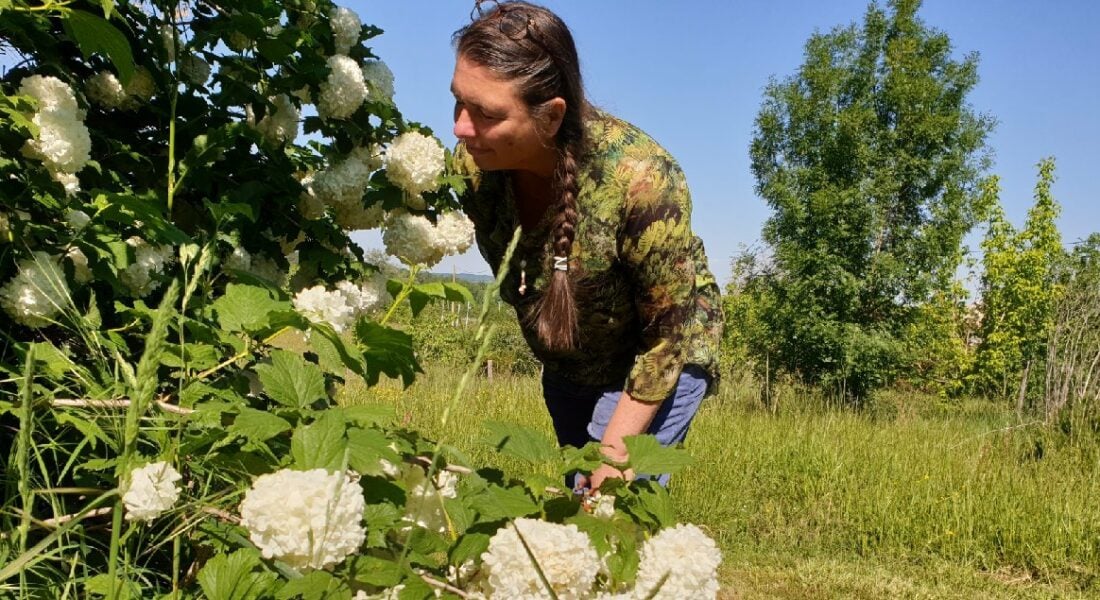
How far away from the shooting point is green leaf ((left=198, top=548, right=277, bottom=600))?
906 mm

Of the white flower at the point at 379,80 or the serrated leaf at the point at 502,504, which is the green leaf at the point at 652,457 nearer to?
the serrated leaf at the point at 502,504

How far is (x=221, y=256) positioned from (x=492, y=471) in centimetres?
94

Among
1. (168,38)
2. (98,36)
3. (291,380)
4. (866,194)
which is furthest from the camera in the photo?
(866,194)

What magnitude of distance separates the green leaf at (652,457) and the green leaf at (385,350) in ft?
1.40

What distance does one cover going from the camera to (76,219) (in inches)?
56.0

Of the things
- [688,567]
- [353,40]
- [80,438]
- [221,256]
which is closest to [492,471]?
[688,567]

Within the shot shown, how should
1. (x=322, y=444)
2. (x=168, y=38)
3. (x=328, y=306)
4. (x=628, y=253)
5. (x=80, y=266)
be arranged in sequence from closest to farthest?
(x=322, y=444), (x=80, y=266), (x=328, y=306), (x=168, y=38), (x=628, y=253)

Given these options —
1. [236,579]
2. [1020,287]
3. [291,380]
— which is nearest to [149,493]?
[236,579]

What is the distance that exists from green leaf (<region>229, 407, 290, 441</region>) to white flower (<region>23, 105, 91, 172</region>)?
2.19 feet

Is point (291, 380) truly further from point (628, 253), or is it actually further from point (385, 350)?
point (628, 253)

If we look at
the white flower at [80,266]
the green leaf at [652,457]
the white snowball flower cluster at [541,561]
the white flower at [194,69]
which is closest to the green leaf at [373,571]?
the white snowball flower cluster at [541,561]

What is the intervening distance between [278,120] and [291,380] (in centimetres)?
89

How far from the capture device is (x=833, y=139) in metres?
12.2

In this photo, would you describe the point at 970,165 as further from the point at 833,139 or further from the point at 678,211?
the point at 678,211
